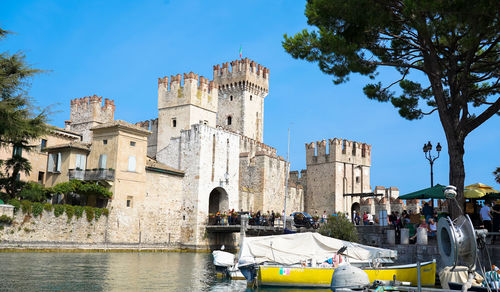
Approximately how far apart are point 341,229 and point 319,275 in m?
6.98

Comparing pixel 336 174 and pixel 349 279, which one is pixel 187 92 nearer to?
pixel 336 174

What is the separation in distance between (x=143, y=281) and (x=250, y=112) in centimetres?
3498

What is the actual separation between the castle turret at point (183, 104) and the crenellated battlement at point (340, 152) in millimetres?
10178

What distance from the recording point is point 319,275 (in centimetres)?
1438

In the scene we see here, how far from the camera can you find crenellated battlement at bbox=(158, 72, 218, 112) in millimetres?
39062

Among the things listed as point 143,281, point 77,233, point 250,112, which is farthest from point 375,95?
point 250,112

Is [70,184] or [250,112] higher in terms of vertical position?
[250,112]

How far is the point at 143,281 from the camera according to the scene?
15.8m

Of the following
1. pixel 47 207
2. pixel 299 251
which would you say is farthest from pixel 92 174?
pixel 299 251

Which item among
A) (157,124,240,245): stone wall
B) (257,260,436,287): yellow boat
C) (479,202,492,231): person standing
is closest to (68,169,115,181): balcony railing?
(157,124,240,245): stone wall

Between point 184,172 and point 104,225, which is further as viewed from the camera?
point 184,172

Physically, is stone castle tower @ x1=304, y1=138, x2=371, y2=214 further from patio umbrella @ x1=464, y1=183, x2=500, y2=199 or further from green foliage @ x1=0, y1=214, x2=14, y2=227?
green foliage @ x1=0, y1=214, x2=14, y2=227

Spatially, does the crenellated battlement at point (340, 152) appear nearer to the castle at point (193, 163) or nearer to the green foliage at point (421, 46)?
the castle at point (193, 163)

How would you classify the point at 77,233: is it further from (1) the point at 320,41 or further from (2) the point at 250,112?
(2) the point at 250,112
